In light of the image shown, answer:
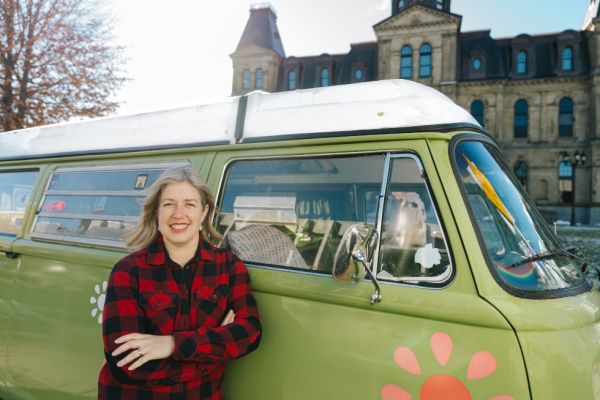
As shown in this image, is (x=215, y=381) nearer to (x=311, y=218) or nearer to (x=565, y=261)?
(x=311, y=218)

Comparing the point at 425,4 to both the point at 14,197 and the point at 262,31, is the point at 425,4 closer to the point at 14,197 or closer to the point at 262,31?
the point at 262,31

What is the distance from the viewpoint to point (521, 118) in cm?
3178

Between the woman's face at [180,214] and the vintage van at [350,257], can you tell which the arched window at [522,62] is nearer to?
the vintage van at [350,257]

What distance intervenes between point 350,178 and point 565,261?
47.2 inches

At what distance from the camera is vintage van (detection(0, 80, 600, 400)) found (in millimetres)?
1688

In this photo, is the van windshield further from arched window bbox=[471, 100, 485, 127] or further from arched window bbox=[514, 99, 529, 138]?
arched window bbox=[514, 99, 529, 138]

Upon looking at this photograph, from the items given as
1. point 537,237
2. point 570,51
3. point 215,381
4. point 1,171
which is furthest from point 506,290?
point 570,51

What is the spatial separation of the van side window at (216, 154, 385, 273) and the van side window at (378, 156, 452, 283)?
0.22 metres

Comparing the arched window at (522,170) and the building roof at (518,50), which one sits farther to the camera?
the arched window at (522,170)

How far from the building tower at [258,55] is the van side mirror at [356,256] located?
34.9 m

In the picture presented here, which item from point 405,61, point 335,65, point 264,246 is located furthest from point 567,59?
point 264,246

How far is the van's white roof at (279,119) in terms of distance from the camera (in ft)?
6.88

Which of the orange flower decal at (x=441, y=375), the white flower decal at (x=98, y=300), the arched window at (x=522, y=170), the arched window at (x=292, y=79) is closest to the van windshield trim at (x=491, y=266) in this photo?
the orange flower decal at (x=441, y=375)

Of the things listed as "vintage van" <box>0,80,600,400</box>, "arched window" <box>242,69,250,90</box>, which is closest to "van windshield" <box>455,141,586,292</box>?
"vintage van" <box>0,80,600,400</box>
